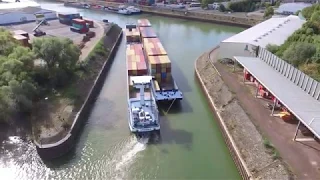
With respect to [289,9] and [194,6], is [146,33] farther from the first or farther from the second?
[194,6]

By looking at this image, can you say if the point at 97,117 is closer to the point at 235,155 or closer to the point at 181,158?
the point at 181,158

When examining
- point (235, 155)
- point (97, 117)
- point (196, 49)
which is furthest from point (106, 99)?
point (196, 49)

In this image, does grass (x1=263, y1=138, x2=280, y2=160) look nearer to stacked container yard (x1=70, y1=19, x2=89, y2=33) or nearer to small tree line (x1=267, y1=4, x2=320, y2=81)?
small tree line (x1=267, y1=4, x2=320, y2=81)

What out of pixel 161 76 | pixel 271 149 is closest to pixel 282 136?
pixel 271 149

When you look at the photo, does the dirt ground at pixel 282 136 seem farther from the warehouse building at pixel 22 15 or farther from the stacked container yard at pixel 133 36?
the warehouse building at pixel 22 15

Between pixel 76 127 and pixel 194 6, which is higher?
pixel 194 6

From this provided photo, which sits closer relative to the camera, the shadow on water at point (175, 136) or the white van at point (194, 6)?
the shadow on water at point (175, 136)

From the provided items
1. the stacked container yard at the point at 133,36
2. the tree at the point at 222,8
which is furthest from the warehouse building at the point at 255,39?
the tree at the point at 222,8
